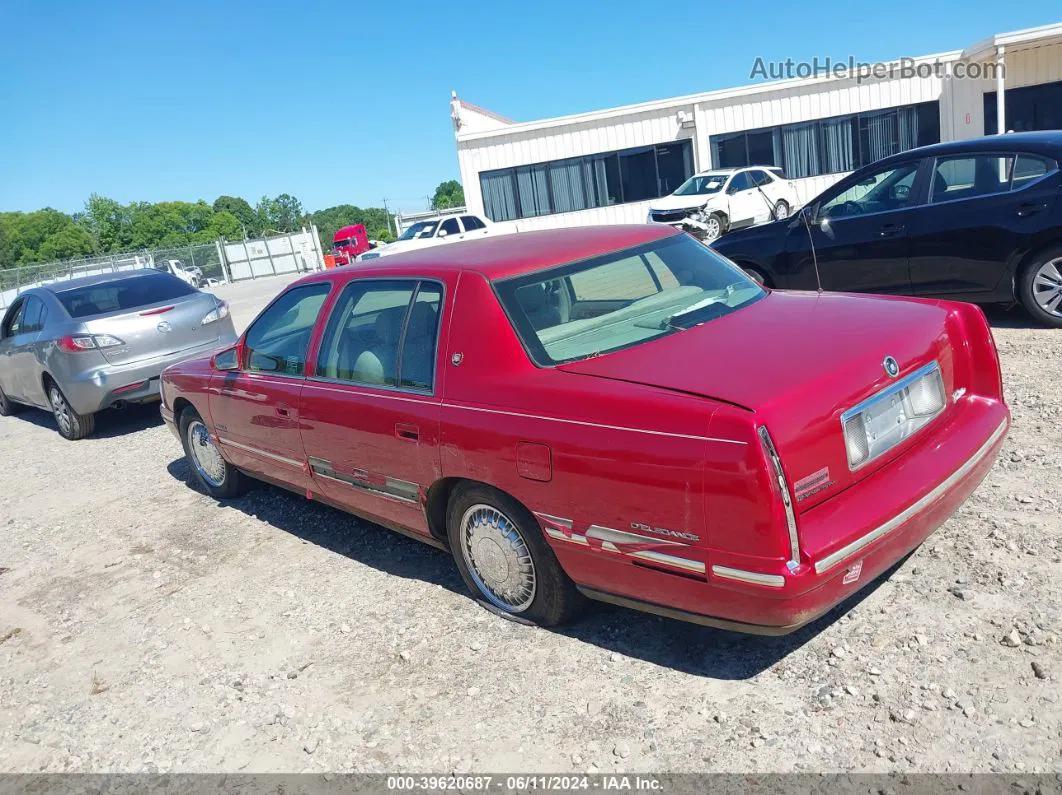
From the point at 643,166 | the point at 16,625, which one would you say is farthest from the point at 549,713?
the point at 643,166

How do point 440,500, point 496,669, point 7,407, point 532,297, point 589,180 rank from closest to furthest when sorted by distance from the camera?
point 496,669 → point 532,297 → point 440,500 → point 7,407 → point 589,180

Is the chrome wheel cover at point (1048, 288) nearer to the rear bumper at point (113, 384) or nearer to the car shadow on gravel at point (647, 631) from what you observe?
the car shadow on gravel at point (647, 631)

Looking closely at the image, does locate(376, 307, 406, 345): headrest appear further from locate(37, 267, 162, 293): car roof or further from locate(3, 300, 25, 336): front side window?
locate(3, 300, 25, 336): front side window

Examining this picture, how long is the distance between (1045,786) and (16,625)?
4.89 m

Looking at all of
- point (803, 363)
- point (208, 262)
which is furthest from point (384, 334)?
point (208, 262)

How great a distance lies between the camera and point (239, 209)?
14512cm

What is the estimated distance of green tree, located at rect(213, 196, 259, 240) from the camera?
132125 mm

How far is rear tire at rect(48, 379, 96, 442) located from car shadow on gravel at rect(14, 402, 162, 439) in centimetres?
18

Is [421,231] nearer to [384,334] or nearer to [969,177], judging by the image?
[969,177]

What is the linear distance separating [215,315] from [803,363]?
7509mm

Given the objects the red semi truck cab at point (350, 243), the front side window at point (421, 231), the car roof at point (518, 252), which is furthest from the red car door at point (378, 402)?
the red semi truck cab at point (350, 243)

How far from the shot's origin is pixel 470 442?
141 inches

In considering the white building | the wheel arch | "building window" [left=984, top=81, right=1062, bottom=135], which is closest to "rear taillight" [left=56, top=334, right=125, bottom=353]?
the wheel arch

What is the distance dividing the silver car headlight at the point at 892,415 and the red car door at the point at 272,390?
9.60 feet
